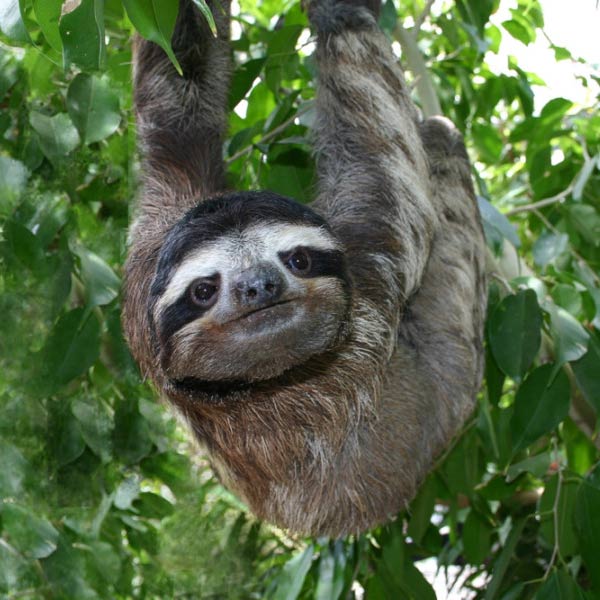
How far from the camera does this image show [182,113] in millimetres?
5480

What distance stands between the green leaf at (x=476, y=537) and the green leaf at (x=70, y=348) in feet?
11.2

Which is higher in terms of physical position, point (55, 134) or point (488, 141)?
point (55, 134)

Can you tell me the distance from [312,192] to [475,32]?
5.43 ft

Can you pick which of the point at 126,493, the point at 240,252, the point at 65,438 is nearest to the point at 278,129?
the point at 240,252

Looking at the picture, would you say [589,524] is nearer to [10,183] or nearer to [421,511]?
[421,511]

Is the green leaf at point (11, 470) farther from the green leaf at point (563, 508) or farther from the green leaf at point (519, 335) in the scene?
the green leaf at point (563, 508)

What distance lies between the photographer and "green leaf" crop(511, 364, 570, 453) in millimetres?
4566

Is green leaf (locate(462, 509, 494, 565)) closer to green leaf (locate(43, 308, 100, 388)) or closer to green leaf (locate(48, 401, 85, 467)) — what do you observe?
green leaf (locate(48, 401, 85, 467))

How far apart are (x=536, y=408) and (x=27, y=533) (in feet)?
9.23

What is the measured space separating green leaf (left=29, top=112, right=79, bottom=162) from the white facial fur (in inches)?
38.7

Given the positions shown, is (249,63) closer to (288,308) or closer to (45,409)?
(288,308)

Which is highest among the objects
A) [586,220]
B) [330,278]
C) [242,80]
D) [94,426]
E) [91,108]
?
[91,108]

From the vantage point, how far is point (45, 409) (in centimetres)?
508

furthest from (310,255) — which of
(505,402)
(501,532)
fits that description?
(505,402)
